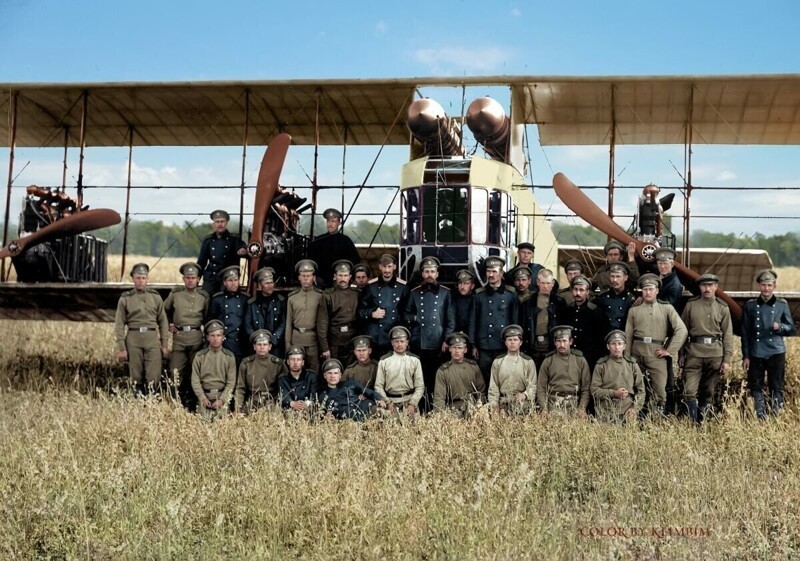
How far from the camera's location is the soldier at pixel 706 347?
8.49m

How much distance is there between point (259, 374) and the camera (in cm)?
852

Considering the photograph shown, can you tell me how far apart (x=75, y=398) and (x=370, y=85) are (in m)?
5.73

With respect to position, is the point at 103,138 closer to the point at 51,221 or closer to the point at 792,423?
the point at 51,221

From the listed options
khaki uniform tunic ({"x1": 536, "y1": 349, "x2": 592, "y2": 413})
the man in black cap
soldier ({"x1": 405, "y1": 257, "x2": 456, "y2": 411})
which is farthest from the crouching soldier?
the man in black cap

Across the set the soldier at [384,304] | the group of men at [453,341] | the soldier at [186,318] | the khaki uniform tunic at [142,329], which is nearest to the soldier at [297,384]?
the group of men at [453,341]

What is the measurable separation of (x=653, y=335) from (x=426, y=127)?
442 centimetres

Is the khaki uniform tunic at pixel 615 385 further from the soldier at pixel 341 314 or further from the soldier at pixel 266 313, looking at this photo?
the soldier at pixel 266 313

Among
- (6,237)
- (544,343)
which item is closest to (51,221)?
(6,237)

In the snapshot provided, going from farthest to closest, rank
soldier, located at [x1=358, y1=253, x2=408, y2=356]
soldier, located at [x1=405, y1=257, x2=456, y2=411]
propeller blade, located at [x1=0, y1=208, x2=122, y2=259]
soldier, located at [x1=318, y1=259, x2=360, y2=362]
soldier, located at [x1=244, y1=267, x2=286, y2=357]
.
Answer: propeller blade, located at [x1=0, y1=208, x2=122, y2=259], soldier, located at [x1=244, y1=267, x2=286, y2=357], soldier, located at [x1=318, y1=259, x2=360, y2=362], soldier, located at [x1=358, y1=253, x2=408, y2=356], soldier, located at [x1=405, y1=257, x2=456, y2=411]

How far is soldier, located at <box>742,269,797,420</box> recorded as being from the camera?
858 cm

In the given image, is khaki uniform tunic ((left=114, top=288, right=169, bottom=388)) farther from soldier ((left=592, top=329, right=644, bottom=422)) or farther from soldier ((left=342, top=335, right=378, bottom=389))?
soldier ((left=592, top=329, right=644, bottom=422))

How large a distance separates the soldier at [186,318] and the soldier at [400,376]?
7.83 ft

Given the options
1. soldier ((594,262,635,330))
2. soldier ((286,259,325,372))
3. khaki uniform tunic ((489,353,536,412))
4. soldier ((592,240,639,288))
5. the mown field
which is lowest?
the mown field

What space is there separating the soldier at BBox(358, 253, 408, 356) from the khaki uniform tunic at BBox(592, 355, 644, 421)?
7.30 feet
